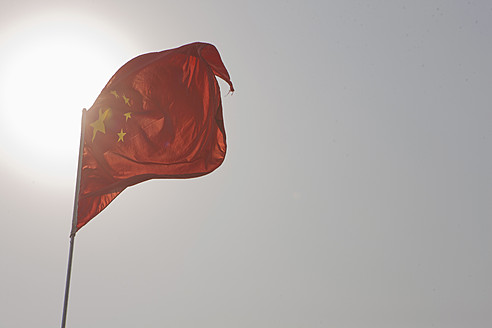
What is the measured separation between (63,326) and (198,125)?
596 centimetres

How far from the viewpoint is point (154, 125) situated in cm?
1512

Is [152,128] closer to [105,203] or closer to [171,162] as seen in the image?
[171,162]

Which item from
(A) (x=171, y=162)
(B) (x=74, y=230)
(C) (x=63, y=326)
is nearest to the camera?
(C) (x=63, y=326)

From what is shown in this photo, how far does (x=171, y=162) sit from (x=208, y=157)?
3.23ft

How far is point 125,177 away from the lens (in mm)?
14633

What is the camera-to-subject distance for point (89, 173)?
14.3 meters

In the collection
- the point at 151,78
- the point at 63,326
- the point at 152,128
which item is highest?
the point at 151,78

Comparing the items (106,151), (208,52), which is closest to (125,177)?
(106,151)

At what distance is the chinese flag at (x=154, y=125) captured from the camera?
14.4m

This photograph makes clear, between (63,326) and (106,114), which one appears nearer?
(63,326)

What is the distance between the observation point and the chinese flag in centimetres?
1438

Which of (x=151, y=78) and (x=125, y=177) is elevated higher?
(x=151, y=78)

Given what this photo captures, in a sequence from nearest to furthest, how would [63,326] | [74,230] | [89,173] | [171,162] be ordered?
[63,326], [74,230], [89,173], [171,162]

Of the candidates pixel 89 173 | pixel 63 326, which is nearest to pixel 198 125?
pixel 89 173
